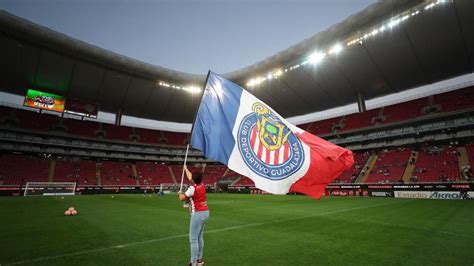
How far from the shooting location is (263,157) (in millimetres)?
5391

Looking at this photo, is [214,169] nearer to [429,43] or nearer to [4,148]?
[4,148]

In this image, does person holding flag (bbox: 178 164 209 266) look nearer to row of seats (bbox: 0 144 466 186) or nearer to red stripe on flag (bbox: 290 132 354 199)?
red stripe on flag (bbox: 290 132 354 199)

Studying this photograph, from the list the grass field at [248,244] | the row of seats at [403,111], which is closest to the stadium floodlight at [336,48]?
the row of seats at [403,111]

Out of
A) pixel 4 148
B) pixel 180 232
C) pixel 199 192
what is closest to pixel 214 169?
pixel 4 148

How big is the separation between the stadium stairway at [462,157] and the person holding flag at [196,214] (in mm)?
32504

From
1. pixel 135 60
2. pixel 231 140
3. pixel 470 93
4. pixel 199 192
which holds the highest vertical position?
pixel 135 60

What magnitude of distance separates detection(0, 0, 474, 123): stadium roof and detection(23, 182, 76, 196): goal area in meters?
15.5

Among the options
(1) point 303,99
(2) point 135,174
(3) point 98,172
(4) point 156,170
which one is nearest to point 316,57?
(1) point 303,99

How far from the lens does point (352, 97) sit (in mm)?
40562

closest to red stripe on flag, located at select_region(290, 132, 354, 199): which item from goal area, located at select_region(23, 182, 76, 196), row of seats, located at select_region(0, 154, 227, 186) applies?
goal area, located at select_region(23, 182, 76, 196)

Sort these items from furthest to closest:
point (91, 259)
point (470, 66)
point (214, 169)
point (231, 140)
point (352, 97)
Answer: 1. point (214, 169)
2. point (352, 97)
3. point (470, 66)
4. point (231, 140)
5. point (91, 259)

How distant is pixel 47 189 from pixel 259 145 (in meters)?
37.3

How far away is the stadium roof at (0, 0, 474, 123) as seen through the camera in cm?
2414

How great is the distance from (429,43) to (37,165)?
55.4 m
